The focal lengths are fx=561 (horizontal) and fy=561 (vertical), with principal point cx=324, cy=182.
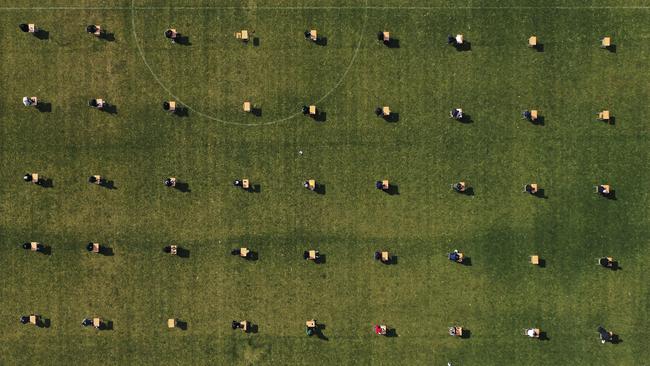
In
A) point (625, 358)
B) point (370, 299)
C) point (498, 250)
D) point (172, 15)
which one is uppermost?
point (172, 15)

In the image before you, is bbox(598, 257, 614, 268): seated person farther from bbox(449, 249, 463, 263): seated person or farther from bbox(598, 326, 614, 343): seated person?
bbox(449, 249, 463, 263): seated person

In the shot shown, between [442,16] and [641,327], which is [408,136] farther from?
[641,327]

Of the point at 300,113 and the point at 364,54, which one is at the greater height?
the point at 364,54

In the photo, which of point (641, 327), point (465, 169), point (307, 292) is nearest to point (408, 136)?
point (465, 169)

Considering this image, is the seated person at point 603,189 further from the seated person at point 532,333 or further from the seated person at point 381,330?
the seated person at point 381,330

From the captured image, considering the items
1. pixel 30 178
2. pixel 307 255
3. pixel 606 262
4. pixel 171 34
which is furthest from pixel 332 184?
pixel 30 178

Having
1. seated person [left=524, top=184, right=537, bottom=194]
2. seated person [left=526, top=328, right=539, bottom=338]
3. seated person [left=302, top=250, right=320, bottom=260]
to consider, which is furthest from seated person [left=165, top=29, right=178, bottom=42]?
seated person [left=526, top=328, right=539, bottom=338]

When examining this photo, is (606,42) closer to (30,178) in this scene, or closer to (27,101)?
(27,101)
